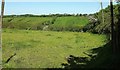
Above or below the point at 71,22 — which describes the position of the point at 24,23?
below

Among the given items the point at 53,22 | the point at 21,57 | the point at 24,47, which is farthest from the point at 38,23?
the point at 21,57

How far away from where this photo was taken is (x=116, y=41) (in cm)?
3045

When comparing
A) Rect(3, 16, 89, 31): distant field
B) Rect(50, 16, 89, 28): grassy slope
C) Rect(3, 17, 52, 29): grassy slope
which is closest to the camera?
Rect(50, 16, 89, 28): grassy slope

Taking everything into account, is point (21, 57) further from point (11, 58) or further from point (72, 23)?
point (72, 23)

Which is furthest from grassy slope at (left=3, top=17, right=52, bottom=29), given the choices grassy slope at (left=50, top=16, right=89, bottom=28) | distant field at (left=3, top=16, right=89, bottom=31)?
grassy slope at (left=50, top=16, right=89, bottom=28)

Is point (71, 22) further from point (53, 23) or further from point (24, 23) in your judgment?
point (24, 23)

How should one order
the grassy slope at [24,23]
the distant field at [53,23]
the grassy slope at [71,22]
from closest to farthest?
the grassy slope at [71,22] < the distant field at [53,23] < the grassy slope at [24,23]

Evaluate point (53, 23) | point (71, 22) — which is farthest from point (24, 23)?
point (71, 22)

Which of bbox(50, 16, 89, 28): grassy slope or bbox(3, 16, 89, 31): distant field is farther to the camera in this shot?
bbox(3, 16, 89, 31): distant field

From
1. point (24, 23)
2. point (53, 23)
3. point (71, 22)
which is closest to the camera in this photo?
point (71, 22)

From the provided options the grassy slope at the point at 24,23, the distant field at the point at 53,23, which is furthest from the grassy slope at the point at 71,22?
the grassy slope at the point at 24,23

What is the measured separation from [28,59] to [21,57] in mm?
1329

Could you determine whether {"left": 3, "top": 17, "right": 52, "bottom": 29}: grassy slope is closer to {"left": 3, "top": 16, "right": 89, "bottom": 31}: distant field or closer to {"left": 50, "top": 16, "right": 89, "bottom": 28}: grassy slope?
{"left": 3, "top": 16, "right": 89, "bottom": 31}: distant field

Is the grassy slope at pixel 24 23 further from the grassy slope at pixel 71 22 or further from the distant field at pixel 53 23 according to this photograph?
the grassy slope at pixel 71 22
